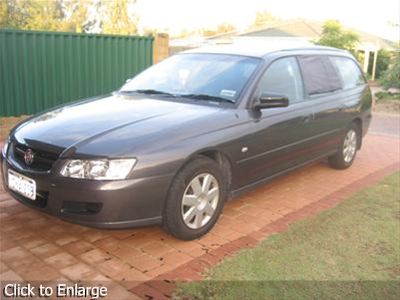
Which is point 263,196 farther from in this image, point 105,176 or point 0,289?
point 0,289

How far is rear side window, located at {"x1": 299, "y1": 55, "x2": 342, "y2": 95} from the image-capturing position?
5578mm

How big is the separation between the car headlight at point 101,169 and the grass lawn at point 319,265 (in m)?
0.95

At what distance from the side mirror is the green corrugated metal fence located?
6.41 m

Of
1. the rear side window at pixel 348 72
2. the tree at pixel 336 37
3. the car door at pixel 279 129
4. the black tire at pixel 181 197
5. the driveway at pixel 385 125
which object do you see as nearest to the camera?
the black tire at pixel 181 197

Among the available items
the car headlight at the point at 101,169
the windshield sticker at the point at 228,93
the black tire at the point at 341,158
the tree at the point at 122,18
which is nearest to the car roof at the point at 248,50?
the windshield sticker at the point at 228,93

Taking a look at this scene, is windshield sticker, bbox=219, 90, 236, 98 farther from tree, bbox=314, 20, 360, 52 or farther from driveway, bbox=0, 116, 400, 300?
tree, bbox=314, 20, 360, 52

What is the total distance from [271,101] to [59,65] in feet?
21.7

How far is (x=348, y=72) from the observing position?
6.75m

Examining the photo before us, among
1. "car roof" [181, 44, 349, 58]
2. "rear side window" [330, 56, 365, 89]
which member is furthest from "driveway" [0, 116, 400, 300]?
"rear side window" [330, 56, 365, 89]

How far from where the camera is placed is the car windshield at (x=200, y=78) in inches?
182

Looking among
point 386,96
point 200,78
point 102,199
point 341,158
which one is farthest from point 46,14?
point 102,199

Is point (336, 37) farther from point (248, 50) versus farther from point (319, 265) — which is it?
point (319, 265)

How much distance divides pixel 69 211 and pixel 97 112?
3.71 ft

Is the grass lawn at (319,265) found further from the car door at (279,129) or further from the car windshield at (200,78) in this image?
the car windshield at (200,78)
